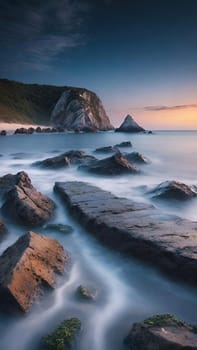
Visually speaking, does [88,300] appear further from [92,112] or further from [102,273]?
[92,112]

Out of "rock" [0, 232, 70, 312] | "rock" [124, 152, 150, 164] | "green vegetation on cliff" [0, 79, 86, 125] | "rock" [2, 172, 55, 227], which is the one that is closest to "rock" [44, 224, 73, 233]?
"rock" [2, 172, 55, 227]

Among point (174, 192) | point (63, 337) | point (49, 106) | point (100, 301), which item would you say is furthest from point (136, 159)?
point (49, 106)

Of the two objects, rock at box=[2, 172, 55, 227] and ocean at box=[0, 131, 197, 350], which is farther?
rock at box=[2, 172, 55, 227]

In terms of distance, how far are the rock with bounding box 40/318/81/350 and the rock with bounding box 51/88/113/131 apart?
93.3 meters

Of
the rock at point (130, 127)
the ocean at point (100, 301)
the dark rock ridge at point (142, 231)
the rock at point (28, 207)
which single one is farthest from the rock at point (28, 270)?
the rock at point (130, 127)

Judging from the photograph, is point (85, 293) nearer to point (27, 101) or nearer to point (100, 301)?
point (100, 301)

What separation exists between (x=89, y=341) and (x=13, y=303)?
1.13 metres

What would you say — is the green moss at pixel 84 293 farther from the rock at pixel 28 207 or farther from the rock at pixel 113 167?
the rock at pixel 113 167

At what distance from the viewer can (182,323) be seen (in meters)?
3.76

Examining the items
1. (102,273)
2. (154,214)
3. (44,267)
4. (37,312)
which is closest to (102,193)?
(154,214)

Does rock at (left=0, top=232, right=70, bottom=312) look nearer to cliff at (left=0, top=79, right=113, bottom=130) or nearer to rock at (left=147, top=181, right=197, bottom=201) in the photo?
rock at (left=147, top=181, right=197, bottom=201)

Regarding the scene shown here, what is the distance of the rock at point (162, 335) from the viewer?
327cm

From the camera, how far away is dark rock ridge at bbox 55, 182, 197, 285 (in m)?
5.06

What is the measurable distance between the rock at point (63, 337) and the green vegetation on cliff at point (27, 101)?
97.7 meters
